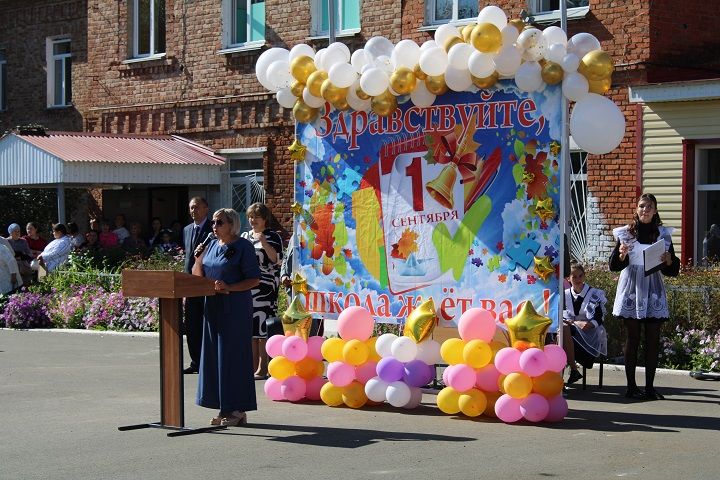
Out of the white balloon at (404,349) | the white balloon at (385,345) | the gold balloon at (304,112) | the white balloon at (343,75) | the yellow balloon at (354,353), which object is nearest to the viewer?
the white balloon at (404,349)

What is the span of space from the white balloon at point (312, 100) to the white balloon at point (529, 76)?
7.07ft

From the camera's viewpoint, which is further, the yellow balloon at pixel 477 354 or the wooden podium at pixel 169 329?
the yellow balloon at pixel 477 354

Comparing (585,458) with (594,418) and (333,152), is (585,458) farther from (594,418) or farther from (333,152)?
(333,152)

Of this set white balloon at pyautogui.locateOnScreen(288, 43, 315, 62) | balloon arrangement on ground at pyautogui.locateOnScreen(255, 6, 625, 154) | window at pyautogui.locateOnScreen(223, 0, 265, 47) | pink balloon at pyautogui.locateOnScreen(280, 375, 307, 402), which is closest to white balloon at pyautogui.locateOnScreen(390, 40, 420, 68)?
balloon arrangement on ground at pyautogui.locateOnScreen(255, 6, 625, 154)

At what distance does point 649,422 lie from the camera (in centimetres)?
1079

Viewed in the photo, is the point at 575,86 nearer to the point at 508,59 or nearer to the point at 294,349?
the point at 508,59

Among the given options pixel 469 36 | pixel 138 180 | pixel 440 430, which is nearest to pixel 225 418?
pixel 440 430

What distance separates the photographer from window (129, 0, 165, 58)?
26.9 meters

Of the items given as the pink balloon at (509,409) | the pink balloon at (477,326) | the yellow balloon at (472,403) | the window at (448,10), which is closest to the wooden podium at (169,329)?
the yellow balloon at (472,403)

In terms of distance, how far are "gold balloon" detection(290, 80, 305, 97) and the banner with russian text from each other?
33 centimetres

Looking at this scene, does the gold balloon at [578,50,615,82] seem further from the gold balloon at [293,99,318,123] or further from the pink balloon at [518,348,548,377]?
the gold balloon at [293,99,318,123]

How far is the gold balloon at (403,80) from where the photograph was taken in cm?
1152

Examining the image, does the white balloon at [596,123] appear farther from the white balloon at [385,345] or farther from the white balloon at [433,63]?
the white balloon at [385,345]

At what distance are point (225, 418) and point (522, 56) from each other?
152 inches
